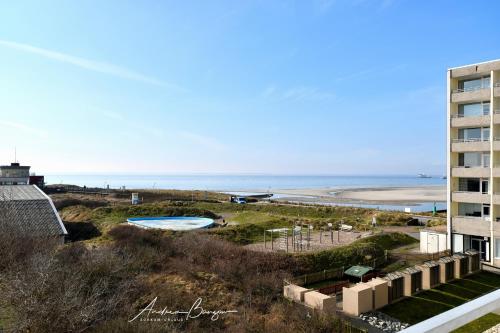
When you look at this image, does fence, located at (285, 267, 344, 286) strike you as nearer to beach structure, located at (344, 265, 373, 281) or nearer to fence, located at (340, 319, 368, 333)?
beach structure, located at (344, 265, 373, 281)

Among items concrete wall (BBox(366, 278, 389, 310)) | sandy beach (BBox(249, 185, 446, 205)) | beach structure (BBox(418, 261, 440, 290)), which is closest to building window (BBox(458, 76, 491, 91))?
beach structure (BBox(418, 261, 440, 290))

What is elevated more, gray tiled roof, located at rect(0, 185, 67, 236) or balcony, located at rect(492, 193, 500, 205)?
balcony, located at rect(492, 193, 500, 205)

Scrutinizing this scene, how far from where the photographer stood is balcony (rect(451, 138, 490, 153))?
29.0m

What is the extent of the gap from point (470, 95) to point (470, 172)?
6240 millimetres

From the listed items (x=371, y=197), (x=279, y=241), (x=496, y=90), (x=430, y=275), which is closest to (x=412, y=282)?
(x=430, y=275)

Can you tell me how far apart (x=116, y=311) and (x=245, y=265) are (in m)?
10.3

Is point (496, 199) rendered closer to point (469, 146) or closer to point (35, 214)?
point (469, 146)

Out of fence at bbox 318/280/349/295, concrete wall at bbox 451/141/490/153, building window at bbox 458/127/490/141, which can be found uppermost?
building window at bbox 458/127/490/141

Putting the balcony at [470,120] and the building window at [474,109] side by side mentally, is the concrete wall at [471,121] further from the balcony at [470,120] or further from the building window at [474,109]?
the building window at [474,109]

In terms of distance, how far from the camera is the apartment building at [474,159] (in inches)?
1112

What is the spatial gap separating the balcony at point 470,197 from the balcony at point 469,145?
3.46m

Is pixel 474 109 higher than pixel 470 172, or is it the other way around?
pixel 474 109

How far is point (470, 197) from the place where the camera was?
2972cm

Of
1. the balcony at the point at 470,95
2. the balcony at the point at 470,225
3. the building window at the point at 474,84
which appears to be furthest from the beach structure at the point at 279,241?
the building window at the point at 474,84
